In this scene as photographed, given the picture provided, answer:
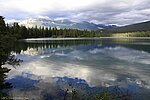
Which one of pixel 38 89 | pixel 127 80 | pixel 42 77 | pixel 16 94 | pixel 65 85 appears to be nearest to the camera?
pixel 16 94

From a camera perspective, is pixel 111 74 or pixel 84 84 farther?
pixel 111 74

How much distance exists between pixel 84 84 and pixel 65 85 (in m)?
2.38

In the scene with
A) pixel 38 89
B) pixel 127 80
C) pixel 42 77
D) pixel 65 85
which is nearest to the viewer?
pixel 38 89

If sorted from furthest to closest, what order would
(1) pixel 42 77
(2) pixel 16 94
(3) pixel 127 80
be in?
(1) pixel 42 77
(3) pixel 127 80
(2) pixel 16 94

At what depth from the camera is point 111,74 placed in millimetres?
36500

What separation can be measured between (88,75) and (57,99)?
45.6 ft

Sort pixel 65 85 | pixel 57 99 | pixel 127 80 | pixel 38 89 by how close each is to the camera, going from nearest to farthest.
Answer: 1. pixel 57 99
2. pixel 38 89
3. pixel 65 85
4. pixel 127 80

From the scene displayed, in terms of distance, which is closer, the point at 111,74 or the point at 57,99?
the point at 57,99

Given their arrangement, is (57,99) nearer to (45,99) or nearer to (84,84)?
(45,99)

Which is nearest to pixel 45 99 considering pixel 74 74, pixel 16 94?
Answer: pixel 16 94

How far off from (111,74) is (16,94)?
54.5ft

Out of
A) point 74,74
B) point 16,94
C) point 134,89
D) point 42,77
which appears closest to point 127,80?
point 134,89

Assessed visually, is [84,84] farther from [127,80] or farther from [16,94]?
[16,94]

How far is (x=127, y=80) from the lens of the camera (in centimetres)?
3188
